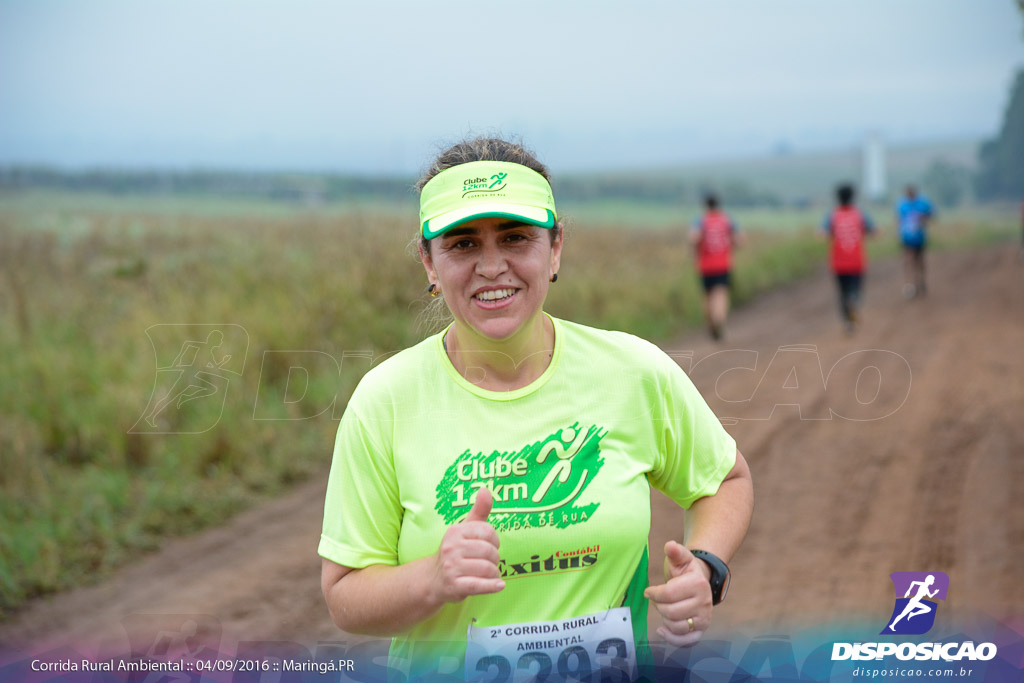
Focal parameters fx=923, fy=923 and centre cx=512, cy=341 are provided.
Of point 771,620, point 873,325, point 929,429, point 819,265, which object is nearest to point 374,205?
point 873,325

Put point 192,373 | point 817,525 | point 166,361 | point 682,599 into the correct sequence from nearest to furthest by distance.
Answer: point 682,599, point 817,525, point 192,373, point 166,361

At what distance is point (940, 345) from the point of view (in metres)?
11.4

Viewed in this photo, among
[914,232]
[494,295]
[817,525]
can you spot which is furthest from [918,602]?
[914,232]

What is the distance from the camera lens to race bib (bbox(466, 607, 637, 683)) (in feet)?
6.31

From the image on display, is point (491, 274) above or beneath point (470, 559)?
above

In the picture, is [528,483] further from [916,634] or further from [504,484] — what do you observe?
[916,634]

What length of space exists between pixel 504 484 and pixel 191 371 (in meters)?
6.65

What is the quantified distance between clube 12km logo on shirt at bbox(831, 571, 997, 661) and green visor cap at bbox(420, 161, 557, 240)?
159cm

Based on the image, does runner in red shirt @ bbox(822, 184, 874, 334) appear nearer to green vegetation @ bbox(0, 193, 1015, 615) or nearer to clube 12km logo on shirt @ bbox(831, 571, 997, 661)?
green vegetation @ bbox(0, 193, 1015, 615)

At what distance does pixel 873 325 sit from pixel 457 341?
41.6 ft

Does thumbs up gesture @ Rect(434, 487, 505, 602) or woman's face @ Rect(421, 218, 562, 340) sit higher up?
woman's face @ Rect(421, 218, 562, 340)

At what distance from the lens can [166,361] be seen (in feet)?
27.3

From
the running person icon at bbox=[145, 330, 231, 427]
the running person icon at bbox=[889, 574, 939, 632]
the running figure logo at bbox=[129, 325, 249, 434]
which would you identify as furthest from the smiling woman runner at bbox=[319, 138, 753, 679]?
the running person icon at bbox=[145, 330, 231, 427]

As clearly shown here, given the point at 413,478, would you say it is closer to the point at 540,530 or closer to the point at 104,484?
the point at 540,530
